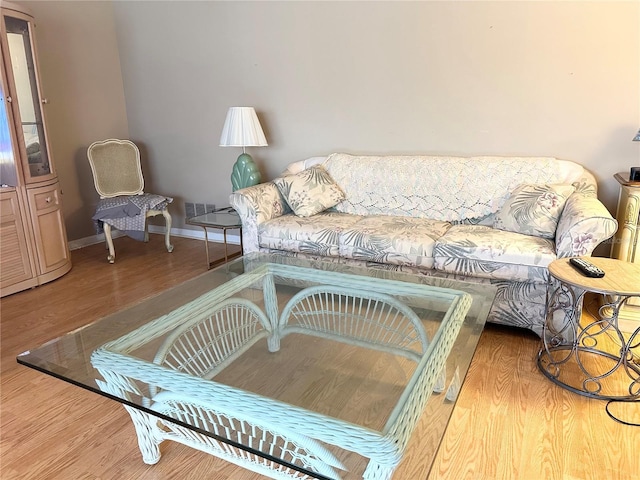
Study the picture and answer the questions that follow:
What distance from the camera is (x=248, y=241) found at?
298cm

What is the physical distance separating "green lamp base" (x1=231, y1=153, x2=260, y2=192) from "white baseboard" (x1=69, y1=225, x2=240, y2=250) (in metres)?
0.71

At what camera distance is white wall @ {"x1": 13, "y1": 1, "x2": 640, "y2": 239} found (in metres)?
2.68

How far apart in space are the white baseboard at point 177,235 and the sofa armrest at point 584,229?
108 inches

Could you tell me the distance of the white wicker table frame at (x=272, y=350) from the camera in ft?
3.47

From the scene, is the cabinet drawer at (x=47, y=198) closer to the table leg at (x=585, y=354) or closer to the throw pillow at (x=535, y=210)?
the throw pillow at (x=535, y=210)

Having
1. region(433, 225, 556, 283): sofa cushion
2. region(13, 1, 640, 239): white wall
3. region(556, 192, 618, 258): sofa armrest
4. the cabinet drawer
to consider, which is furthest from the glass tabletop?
region(556, 192, 618, 258): sofa armrest

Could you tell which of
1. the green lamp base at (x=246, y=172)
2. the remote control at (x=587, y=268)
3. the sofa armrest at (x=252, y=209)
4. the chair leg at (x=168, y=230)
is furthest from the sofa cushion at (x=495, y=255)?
the chair leg at (x=168, y=230)

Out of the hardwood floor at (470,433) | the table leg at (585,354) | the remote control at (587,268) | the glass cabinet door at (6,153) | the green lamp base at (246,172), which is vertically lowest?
the hardwood floor at (470,433)

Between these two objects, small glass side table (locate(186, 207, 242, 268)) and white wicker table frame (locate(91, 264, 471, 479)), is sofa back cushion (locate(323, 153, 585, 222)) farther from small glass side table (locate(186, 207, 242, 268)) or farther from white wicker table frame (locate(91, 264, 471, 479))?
white wicker table frame (locate(91, 264, 471, 479))

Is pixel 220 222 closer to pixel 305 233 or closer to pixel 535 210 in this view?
pixel 305 233

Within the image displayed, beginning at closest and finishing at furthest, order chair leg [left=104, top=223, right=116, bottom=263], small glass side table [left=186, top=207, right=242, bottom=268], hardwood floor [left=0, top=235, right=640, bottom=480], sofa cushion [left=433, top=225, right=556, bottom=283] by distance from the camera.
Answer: hardwood floor [left=0, top=235, right=640, bottom=480] < sofa cushion [left=433, top=225, right=556, bottom=283] < small glass side table [left=186, top=207, right=242, bottom=268] < chair leg [left=104, top=223, right=116, bottom=263]

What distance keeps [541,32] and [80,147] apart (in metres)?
3.75

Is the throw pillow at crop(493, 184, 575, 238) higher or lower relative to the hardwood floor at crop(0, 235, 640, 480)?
higher

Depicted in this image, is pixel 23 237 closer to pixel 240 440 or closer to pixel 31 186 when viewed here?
pixel 31 186
